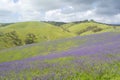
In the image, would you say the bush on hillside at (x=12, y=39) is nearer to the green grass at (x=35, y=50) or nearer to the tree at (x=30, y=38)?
the tree at (x=30, y=38)

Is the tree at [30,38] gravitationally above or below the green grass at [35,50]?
below

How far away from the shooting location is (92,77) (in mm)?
12875

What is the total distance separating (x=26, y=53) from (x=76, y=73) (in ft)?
106

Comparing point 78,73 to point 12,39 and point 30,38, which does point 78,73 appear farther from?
point 30,38

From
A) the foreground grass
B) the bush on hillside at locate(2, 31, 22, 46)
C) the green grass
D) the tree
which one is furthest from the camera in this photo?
the tree

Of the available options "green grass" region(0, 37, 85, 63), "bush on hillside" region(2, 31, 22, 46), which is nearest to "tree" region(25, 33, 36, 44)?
"bush on hillside" region(2, 31, 22, 46)

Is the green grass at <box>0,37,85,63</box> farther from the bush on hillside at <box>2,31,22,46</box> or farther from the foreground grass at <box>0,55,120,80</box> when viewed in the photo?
the bush on hillside at <box>2,31,22,46</box>

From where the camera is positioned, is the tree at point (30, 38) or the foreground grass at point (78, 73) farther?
the tree at point (30, 38)

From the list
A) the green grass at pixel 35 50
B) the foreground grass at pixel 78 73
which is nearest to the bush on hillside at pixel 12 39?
the green grass at pixel 35 50

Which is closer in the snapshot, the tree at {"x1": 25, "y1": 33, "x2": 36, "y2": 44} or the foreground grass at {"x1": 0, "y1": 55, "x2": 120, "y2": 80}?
the foreground grass at {"x1": 0, "y1": 55, "x2": 120, "y2": 80}

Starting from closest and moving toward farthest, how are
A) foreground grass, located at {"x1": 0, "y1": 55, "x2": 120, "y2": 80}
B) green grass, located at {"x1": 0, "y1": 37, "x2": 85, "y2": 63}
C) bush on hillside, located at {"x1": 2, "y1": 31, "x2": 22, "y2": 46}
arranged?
foreground grass, located at {"x1": 0, "y1": 55, "x2": 120, "y2": 80}, green grass, located at {"x1": 0, "y1": 37, "x2": 85, "y2": 63}, bush on hillside, located at {"x1": 2, "y1": 31, "x2": 22, "y2": 46}

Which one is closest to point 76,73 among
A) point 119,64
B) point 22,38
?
point 119,64

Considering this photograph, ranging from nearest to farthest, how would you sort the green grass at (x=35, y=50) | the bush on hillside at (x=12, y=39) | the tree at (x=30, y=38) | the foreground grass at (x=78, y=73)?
the foreground grass at (x=78, y=73)
the green grass at (x=35, y=50)
the bush on hillside at (x=12, y=39)
the tree at (x=30, y=38)

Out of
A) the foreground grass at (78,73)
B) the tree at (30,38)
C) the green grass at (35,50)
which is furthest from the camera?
the tree at (30,38)
